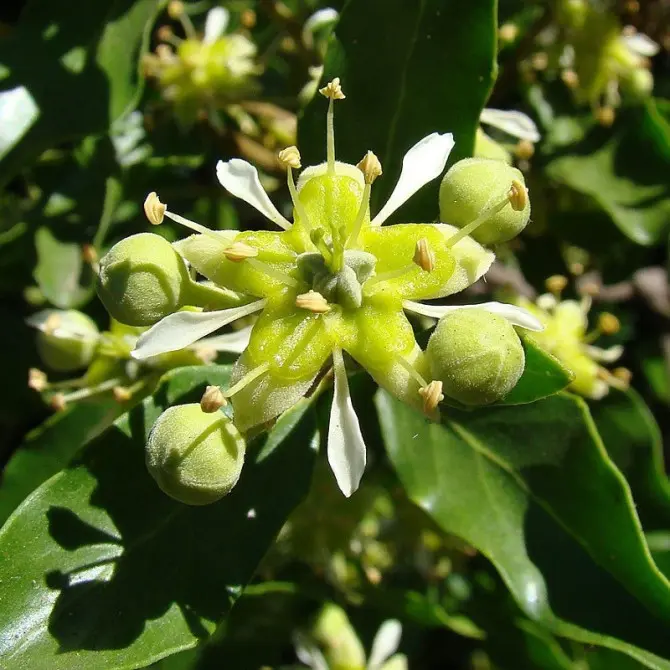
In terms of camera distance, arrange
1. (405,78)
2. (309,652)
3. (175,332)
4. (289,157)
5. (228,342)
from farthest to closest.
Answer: (309,652) < (405,78) < (228,342) < (289,157) < (175,332)

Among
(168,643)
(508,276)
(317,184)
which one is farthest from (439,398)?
(508,276)

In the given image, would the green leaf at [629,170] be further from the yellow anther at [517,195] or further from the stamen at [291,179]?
the stamen at [291,179]

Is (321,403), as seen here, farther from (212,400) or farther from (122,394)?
(212,400)

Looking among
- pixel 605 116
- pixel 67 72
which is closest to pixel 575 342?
pixel 605 116

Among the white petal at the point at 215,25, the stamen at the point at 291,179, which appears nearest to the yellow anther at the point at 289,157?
the stamen at the point at 291,179

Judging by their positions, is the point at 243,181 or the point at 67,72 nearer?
the point at 243,181

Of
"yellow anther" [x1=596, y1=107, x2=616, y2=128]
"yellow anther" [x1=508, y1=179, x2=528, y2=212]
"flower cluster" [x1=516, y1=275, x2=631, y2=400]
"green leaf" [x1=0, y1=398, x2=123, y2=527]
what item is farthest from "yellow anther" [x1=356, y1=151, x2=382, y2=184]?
"yellow anther" [x1=596, y1=107, x2=616, y2=128]
